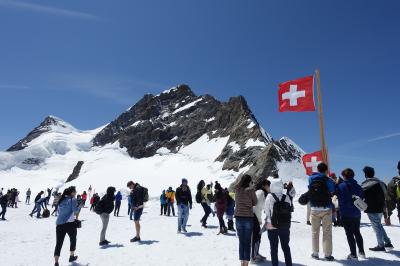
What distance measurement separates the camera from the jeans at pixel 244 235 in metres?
7.79

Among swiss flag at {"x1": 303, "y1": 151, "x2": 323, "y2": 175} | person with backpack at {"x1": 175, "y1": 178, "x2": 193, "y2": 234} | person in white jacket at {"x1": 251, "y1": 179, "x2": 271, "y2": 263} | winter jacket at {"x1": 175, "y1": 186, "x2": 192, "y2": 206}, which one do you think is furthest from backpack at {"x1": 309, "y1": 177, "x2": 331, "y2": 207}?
winter jacket at {"x1": 175, "y1": 186, "x2": 192, "y2": 206}

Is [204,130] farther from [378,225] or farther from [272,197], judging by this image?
[272,197]

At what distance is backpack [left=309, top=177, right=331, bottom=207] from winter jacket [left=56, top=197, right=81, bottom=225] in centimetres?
678

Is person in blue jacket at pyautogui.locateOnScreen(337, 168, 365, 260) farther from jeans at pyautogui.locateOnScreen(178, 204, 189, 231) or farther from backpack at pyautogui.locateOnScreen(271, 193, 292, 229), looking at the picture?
jeans at pyautogui.locateOnScreen(178, 204, 189, 231)

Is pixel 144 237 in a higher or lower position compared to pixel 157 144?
lower

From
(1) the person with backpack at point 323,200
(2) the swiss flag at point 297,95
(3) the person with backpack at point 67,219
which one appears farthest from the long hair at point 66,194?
(2) the swiss flag at point 297,95

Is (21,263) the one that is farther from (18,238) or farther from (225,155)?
(225,155)

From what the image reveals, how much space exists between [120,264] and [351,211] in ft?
21.4

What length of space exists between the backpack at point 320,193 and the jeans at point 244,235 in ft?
6.21

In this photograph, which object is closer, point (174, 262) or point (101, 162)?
point (174, 262)

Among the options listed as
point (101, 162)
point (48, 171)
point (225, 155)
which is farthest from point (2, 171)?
point (225, 155)

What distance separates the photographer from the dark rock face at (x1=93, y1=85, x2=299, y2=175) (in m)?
64.6

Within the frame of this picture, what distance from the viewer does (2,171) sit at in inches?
7820

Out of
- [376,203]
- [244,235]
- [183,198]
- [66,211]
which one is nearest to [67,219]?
[66,211]
